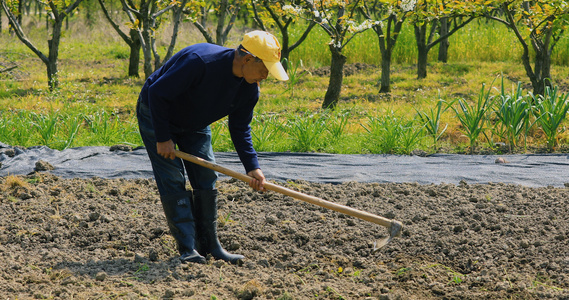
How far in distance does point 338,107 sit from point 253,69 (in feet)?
17.1

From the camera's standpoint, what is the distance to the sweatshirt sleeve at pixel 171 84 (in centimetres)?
260

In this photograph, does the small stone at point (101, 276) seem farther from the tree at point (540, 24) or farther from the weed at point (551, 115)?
the tree at point (540, 24)

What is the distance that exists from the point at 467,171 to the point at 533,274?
2055 mm

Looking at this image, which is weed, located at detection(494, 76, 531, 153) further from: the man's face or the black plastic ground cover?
the man's face

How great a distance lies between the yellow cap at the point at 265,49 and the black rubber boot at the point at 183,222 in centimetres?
90

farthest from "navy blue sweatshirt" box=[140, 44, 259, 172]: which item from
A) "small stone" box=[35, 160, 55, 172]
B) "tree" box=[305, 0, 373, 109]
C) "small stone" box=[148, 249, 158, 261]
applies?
"tree" box=[305, 0, 373, 109]

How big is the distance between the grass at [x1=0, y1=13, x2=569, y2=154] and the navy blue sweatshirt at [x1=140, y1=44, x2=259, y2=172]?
2863mm

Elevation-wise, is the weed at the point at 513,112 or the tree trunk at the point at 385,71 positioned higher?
the tree trunk at the point at 385,71

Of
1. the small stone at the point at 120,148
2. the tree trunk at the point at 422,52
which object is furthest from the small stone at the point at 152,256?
the tree trunk at the point at 422,52

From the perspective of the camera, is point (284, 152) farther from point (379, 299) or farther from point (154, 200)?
point (379, 299)

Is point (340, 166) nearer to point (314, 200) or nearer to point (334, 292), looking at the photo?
point (314, 200)

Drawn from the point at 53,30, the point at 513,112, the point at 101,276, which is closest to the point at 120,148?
the point at 101,276

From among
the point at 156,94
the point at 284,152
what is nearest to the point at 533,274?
the point at 156,94

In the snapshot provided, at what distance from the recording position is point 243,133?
9.91 ft
